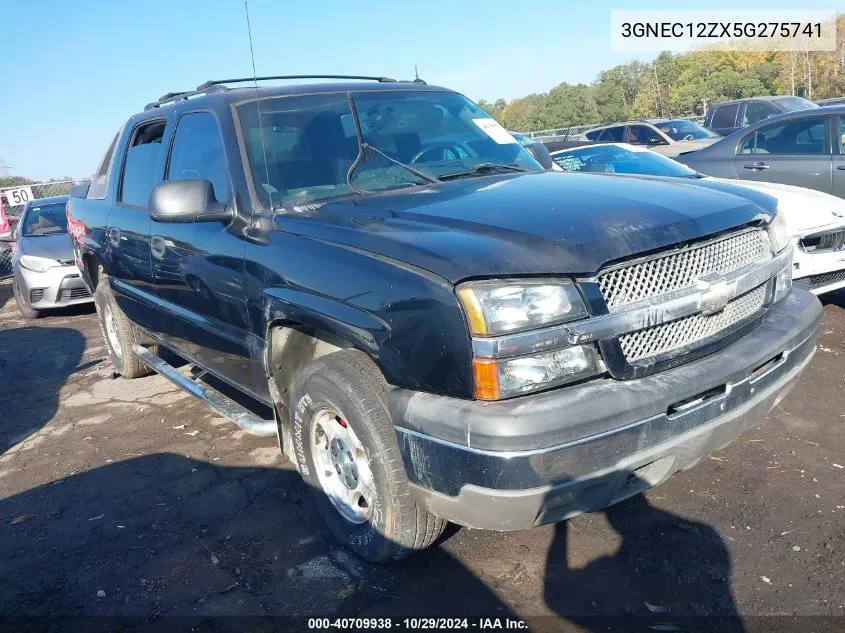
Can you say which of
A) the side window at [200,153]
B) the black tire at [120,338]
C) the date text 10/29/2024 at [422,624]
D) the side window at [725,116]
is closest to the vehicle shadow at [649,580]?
the date text 10/29/2024 at [422,624]

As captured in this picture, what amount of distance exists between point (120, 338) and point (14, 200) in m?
14.0

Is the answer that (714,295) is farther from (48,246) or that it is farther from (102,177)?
(48,246)

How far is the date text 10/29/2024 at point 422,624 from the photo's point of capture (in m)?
2.61

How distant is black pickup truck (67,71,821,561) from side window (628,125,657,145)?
44.4 ft

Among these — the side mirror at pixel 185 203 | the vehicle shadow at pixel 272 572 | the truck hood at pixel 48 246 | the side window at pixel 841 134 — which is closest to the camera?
the vehicle shadow at pixel 272 572

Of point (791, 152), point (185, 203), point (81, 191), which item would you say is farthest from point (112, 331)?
point (791, 152)

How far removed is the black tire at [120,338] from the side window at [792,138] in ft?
22.1

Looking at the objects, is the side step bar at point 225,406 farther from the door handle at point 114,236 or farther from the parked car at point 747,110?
the parked car at point 747,110

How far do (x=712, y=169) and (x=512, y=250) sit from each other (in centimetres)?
692

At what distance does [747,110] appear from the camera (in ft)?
52.4

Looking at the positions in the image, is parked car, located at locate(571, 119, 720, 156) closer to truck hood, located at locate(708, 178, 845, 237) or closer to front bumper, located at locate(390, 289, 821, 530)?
truck hood, located at locate(708, 178, 845, 237)

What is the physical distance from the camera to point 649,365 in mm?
2461

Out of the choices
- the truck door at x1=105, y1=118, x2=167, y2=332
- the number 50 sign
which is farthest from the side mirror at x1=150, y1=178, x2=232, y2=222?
the number 50 sign

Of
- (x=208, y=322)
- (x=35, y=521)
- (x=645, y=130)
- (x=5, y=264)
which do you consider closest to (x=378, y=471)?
(x=208, y=322)
